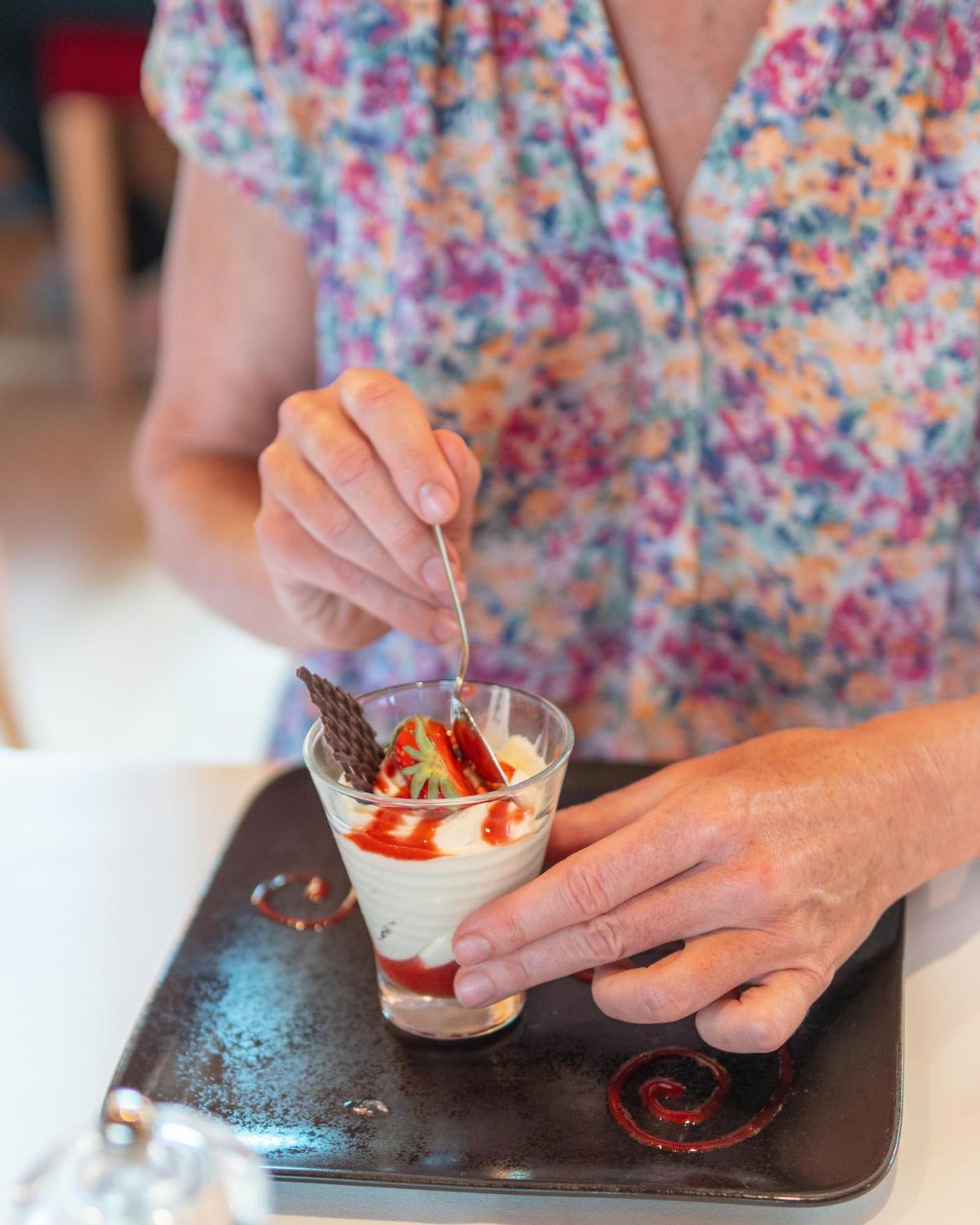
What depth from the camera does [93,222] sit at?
14.0 feet

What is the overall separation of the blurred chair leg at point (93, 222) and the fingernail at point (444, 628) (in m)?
3.73

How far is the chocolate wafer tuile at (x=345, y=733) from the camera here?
74 centimetres

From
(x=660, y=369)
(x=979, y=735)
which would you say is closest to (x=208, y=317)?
(x=660, y=369)

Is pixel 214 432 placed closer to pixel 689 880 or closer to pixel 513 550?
pixel 513 550

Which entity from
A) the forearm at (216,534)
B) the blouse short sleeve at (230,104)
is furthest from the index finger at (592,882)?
the blouse short sleeve at (230,104)

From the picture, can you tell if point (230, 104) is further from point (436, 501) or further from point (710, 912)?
point (710, 912)

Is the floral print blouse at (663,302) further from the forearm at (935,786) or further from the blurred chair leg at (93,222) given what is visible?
the blurred chair leg at (93,222)

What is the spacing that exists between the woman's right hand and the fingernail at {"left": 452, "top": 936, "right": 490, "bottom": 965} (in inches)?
9.9

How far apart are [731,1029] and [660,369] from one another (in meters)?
0.61

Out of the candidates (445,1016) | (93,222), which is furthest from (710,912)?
(93,222)

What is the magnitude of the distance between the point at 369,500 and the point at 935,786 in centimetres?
40

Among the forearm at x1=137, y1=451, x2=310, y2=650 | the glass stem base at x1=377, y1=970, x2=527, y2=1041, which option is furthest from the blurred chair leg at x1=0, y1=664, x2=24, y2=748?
the glass stem base at x1=377, y1=970, x2=527, y2=1041

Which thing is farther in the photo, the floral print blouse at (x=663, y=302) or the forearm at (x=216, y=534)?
the forearm at (x=216, y=534)

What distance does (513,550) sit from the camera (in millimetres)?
1188
